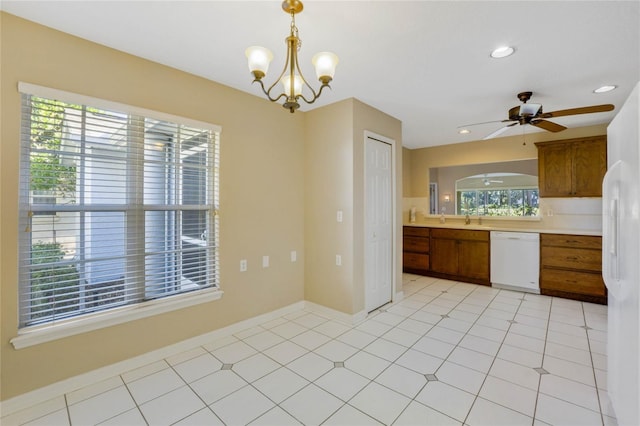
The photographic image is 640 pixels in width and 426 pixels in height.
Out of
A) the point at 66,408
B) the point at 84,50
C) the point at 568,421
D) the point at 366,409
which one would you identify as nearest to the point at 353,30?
the point at 84,50

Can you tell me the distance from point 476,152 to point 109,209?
556 centimetres

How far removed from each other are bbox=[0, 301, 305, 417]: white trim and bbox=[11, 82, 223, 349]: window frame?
33cm

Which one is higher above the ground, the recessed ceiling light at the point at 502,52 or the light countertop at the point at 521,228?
the recessed ceiling light at the point at 502,52

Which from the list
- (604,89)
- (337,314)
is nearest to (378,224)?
(337,314)

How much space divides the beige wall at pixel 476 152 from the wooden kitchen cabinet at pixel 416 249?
1002 millimetres

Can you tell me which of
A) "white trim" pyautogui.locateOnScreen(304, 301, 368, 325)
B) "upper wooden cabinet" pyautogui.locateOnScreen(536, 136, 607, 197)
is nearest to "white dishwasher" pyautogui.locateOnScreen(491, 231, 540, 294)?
"upper wooden cabinet" pyautogui.locateOnScreen(536, 136, 607, 197)

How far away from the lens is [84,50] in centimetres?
214

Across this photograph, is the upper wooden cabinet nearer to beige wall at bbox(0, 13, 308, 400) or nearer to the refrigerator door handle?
the refrigerator door handle

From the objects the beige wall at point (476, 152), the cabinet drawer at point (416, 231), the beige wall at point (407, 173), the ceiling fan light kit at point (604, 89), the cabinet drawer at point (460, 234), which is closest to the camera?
the ceiling fan light kit at point (604, 89)

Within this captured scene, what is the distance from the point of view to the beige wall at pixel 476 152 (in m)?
4.53

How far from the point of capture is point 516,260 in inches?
171

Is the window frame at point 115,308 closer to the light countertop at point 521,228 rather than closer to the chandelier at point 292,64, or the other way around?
the chandelier at point 292,64

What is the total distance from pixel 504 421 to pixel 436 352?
0.85 m

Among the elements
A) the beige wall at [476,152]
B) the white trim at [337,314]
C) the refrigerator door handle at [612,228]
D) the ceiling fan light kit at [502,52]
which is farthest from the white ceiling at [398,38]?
the white trim at [337,314]
